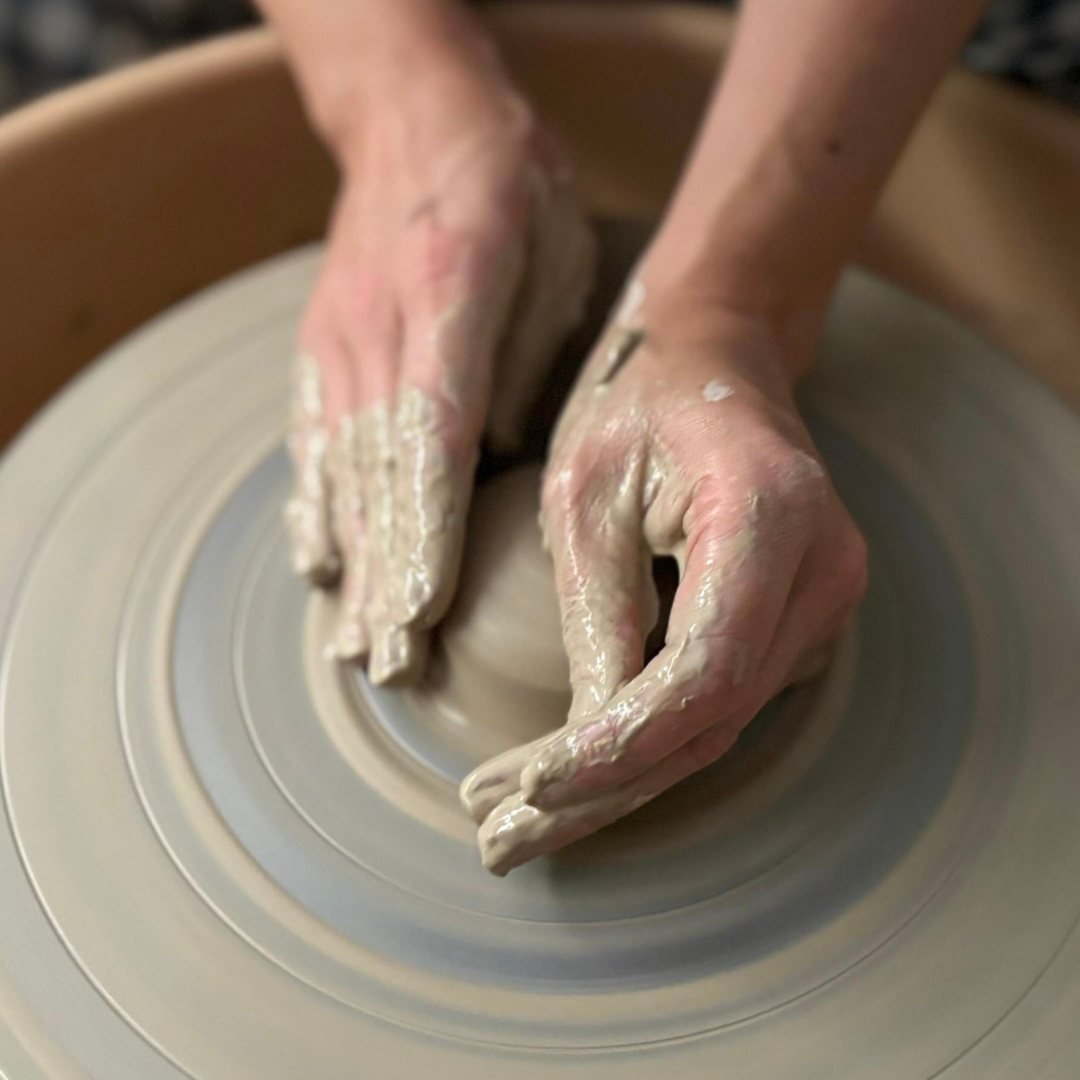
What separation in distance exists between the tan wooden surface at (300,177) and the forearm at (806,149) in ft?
1.29

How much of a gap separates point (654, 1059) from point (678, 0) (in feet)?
4.73

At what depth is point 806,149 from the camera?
1099mm

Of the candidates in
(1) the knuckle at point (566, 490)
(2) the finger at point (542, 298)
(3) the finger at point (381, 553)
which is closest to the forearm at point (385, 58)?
(2) the finger at point (542, 298)

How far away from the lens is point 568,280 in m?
1.19

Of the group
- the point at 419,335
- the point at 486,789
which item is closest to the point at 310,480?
the point at 419,335

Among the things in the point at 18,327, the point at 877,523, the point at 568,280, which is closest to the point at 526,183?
the point at 568,280

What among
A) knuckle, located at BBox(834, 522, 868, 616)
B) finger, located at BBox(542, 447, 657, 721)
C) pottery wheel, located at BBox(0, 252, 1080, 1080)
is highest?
knuckle, located at BBox(834, 522, 868, 616)

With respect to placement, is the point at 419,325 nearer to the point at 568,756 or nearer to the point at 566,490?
the point at 566,490

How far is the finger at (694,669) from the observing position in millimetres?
741

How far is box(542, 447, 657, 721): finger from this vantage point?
0.80 m

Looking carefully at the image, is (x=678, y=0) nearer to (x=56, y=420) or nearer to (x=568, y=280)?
(x=568, y=280)

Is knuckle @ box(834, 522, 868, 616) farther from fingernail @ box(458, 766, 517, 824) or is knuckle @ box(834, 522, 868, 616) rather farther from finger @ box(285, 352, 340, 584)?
finger @ box(285, 352, 340, 584)

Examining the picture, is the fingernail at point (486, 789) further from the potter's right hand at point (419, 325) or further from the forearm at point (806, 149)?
the forearm at point (806, 149)

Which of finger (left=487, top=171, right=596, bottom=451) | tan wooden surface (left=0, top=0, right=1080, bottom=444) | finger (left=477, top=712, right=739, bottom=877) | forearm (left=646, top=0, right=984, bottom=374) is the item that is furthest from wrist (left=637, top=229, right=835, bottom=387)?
tan wooden surface (left=0, top=0, right=1080, bottom=444)
